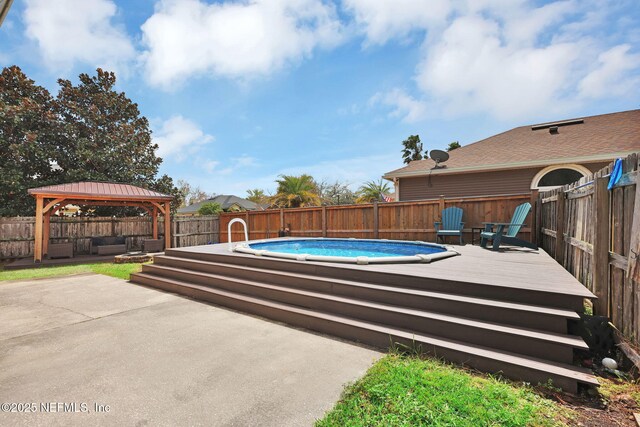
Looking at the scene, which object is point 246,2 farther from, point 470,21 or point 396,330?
point 396,330

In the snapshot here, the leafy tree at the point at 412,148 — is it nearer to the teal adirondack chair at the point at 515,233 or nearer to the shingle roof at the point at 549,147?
the shingle roof at the point at 549,147

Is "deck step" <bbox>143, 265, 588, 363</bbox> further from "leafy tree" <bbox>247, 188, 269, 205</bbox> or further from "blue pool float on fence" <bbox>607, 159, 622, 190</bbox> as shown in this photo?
"leafy tree" <bbox>247, 188, 269, 205</bbox>

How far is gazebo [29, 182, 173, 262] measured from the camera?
29.3 ft

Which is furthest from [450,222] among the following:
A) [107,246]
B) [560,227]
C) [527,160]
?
[107,246]

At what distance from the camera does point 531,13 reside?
22.8 ft

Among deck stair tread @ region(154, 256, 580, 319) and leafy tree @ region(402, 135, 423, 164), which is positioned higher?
leafy tree @ region(402, 135, 423, 164)

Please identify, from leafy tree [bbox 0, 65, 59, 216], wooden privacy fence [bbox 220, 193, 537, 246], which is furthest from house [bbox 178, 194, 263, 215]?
wooden privacy fence [bbox 220, 193, 537, 246]

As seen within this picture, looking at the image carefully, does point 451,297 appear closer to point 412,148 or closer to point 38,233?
point 38,233

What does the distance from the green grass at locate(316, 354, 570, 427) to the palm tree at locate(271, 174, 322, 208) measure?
15.4 meters

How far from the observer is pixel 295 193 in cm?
1750

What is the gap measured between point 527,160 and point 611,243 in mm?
7681

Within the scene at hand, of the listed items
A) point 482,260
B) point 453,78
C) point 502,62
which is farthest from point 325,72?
point 482,260

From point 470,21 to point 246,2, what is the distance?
5789mm

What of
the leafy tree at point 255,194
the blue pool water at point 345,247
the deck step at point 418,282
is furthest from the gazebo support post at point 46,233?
the leafy tree at point 255,194
